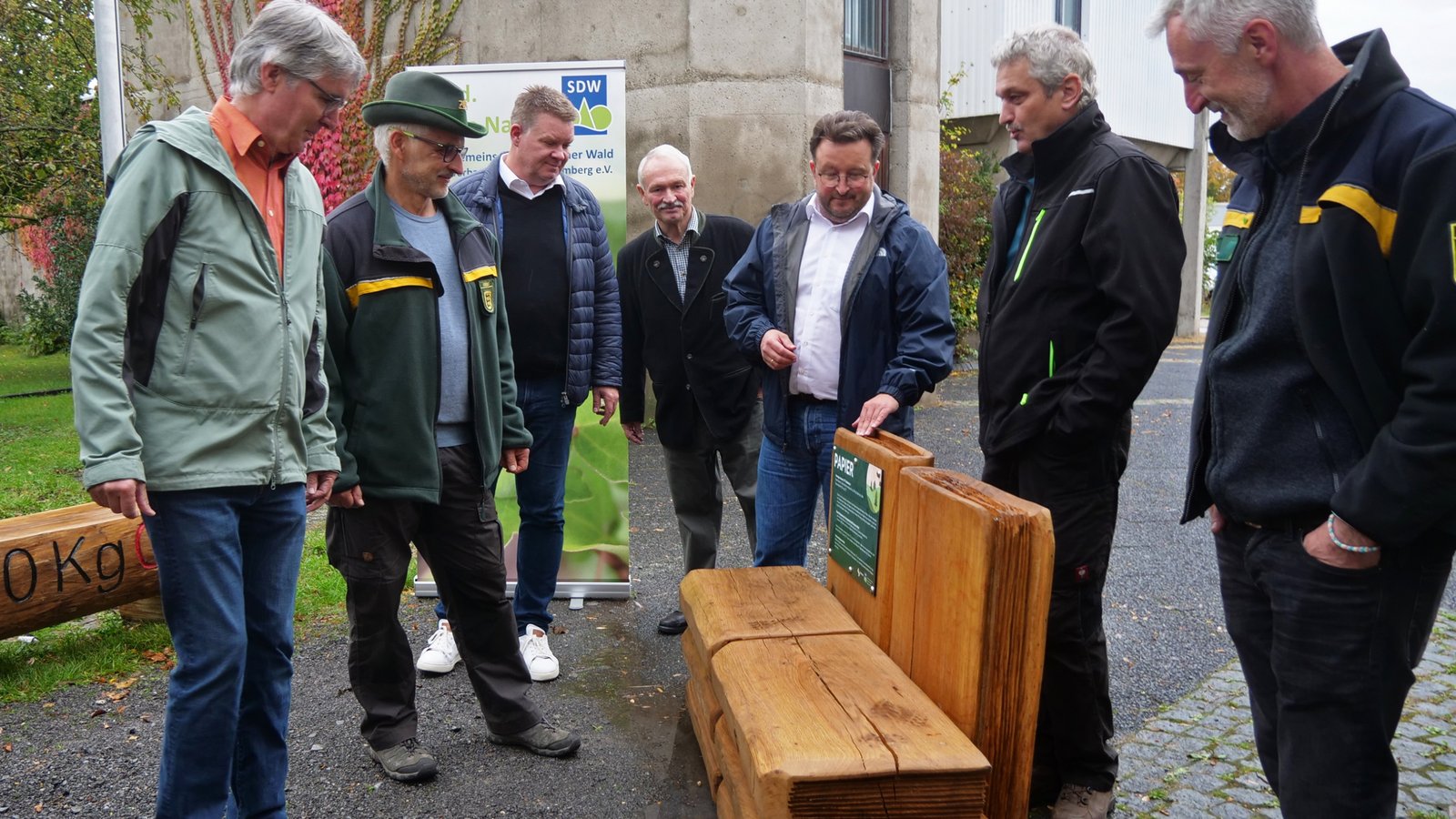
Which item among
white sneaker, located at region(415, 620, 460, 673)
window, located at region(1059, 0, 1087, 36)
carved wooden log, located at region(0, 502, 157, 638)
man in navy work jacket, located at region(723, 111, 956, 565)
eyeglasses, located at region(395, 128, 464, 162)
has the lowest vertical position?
white sneaker, located at region(415, 620, 460, 673)

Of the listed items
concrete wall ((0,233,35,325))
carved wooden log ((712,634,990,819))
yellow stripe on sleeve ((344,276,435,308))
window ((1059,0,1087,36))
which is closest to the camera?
carved wooden log ((712,634,990,819))

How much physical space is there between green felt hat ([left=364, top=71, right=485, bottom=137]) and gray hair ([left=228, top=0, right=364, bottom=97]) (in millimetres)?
653

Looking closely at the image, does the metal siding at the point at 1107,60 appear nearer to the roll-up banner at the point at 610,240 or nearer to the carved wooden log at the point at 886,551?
the roll-up banner at the point at 610,240

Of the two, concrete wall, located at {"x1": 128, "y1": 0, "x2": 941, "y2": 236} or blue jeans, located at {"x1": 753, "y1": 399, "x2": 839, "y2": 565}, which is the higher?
concrete wall, located at {"x1": 128, "y1": 0, "x2": 941, "y2": 236}

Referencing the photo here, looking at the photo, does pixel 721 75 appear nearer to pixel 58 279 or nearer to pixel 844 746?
pixel 844 746

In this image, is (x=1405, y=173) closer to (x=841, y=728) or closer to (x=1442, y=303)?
(x=1442, y=303)

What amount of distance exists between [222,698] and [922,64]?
11146 mm

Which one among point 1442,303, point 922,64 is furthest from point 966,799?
point 922,64

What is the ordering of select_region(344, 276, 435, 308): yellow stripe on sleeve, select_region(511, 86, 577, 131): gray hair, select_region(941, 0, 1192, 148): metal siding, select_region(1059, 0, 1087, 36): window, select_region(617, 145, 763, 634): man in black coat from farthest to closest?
select_region(1059, 0, 1087, 36): window, select_region(941, 0, 1192, 148): metal siding, select_region(617, 145, 763, 634): man in black coat, select_region(511, 86, 577, 131): gray hair, select_region(344, 276, 435, 308): yellow stripe on sleeve

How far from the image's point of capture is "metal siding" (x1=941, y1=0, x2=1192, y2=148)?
57.8 feet

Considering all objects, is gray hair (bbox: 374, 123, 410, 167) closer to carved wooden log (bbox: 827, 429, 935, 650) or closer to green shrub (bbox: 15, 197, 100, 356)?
carved wooden log (bbox: 827, 429, 935, 650)

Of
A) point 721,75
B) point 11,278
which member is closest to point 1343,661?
point 721,75

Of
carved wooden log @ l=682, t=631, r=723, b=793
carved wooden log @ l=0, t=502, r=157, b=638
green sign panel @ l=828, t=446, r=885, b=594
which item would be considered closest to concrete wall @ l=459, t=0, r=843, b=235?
carved wooden log @ l=0, t=502, r=157, b=638

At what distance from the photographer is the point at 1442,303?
1.81 metres
